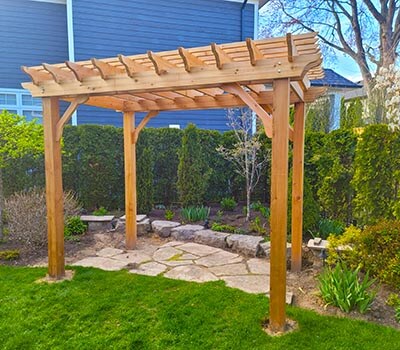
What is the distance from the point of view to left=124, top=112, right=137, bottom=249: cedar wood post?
4.57 m

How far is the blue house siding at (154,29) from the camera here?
776cm

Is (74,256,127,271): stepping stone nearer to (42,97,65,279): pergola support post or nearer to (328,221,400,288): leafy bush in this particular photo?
(42,97,65,279): pergola support post

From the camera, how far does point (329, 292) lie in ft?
9.60

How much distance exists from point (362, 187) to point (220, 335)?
123 inches

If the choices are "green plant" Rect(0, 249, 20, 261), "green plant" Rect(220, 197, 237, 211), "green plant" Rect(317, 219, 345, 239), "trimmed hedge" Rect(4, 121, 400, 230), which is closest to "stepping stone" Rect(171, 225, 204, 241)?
"trimmed hedge" Rect(4, 121, 400, 230)

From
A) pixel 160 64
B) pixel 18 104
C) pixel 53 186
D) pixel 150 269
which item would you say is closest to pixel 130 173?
pixel 53 186

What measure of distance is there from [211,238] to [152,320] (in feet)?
7.62

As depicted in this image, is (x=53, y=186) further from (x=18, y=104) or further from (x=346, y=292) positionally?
(x=18, y=104)

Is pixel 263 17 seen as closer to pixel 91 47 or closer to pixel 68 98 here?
pixel 91 47

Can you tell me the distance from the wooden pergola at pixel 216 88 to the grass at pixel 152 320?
11.1 inches

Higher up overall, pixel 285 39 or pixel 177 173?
pixel 285 39

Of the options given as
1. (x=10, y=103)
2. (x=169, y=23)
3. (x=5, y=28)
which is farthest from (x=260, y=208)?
(x=5, y=28)

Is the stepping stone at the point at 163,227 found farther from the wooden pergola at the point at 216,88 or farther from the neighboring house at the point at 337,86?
the neighboring house at the point at 337,86

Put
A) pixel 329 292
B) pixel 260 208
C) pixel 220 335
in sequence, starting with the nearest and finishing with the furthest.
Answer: pixel 220 335
pixel 329 292
pixel 260 208
